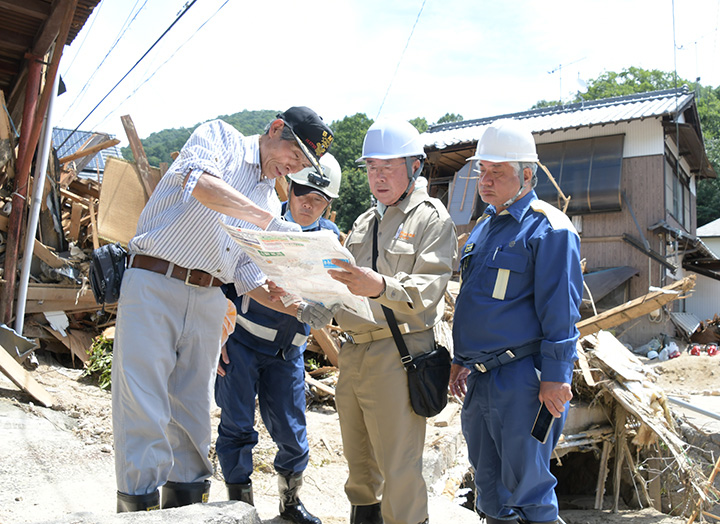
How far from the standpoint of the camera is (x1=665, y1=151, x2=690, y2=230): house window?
15.0 meters

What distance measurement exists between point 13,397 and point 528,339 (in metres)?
4.56

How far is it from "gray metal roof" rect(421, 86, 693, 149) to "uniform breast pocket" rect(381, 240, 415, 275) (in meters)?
11.5

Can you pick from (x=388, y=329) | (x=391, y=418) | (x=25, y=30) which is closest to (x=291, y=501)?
(x=391, y=418)

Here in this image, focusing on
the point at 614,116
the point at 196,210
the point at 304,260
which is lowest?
the point at 304,260

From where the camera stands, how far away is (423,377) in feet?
8.79

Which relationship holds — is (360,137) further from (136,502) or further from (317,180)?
(136,502)

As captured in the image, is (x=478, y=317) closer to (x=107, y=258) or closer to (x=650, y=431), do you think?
(x=107, y=258)

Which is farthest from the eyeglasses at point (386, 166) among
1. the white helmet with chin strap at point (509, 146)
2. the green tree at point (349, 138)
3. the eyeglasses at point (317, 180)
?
the green tree at point (349, 138)

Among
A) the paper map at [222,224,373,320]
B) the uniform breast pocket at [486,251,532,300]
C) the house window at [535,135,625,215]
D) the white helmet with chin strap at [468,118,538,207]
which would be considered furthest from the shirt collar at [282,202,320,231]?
the house window at [535,135,625,215]

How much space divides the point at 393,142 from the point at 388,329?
1.01 meters

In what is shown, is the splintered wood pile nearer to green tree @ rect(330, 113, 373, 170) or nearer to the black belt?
the black belt

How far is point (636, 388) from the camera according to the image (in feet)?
20.7

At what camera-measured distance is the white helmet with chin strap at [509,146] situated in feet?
9.25

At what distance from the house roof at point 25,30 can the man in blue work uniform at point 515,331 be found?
5.08 m
